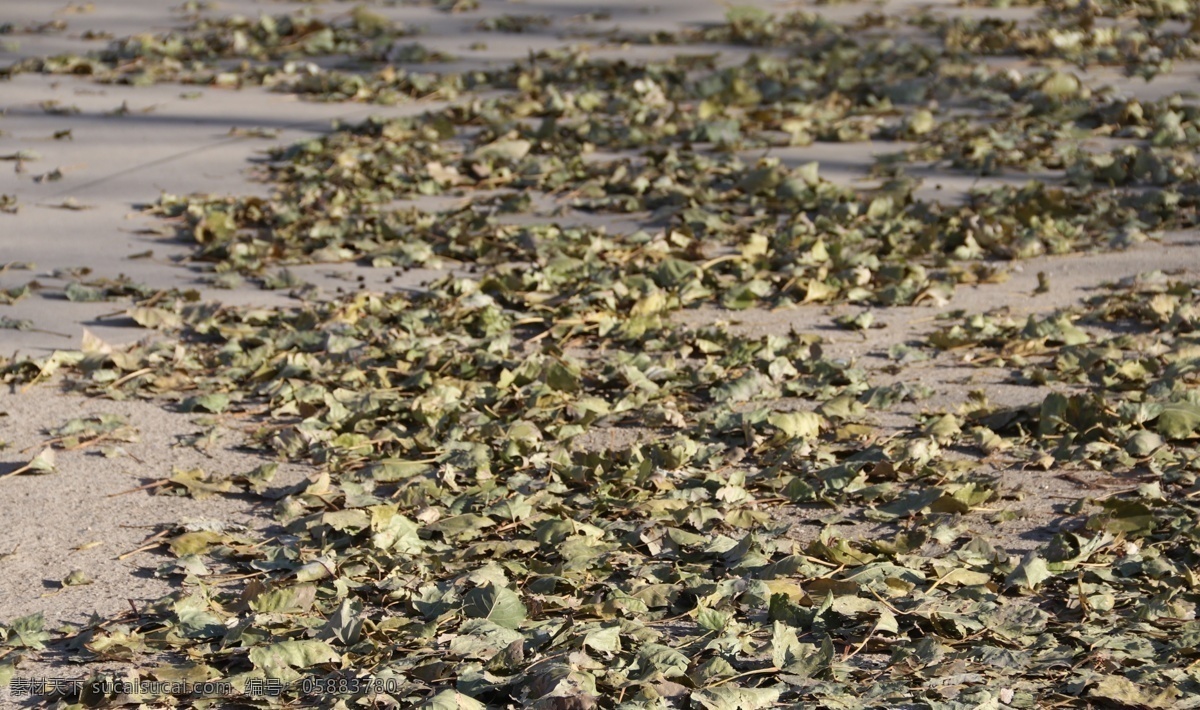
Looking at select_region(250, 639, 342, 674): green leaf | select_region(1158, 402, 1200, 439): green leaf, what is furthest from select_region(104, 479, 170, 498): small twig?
select_region(1158, 402, 1200, 439): green leaf

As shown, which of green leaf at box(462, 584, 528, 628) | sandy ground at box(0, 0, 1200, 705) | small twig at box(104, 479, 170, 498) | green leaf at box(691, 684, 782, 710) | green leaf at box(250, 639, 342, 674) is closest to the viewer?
green leaf at box(691, 684, 782, 710)

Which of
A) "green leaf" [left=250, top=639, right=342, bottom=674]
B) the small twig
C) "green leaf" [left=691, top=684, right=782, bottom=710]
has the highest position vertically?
the small twig

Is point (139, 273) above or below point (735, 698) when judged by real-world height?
above

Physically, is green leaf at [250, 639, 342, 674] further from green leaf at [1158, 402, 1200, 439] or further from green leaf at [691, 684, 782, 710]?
green leaf at [1158, 402, 1200, 439]

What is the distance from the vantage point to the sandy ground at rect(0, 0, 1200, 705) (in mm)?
3373

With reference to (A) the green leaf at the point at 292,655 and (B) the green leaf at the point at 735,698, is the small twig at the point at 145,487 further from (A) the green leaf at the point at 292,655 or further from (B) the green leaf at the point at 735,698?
(B) the green leaf at the point at 735,698

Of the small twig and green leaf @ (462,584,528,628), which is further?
the small twig

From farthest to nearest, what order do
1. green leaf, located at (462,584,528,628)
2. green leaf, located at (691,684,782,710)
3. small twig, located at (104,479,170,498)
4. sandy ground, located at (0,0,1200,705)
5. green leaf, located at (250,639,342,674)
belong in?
small twig, located at (104,479,170,498) → sandy ground, located at (0,0,1200,705) → green leaf, located at (462,584,528,628) → green leaf, located at (250,639,342,674) → green leaf, located at (691,684,782,710)

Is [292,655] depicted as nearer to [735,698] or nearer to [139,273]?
[735,698]

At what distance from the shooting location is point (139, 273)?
530 centimetres

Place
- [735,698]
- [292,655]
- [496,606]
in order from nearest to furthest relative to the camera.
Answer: [735,698], [292,655], [496,606]

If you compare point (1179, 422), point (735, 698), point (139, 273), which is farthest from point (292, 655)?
point (139, 273)

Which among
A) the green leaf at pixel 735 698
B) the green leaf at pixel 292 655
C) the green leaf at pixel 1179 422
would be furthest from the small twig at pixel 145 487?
the green leaf at pixel 1179 422

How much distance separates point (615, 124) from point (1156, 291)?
323cm
